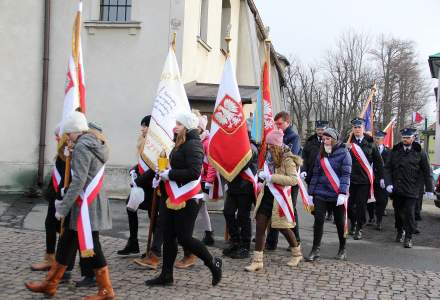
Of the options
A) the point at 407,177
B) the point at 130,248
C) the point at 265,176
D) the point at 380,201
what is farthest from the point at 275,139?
the point at 380,201

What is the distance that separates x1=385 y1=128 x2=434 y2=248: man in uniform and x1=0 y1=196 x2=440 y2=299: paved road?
49 cm

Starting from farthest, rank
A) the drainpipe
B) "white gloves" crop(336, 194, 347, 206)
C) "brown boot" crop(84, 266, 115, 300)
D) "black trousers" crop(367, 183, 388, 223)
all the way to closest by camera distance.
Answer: the drainpipe < "black trousers" crop(367, 183, 388, 223) < "white gloves" crop(336, 194, 347, 206) < "brown boot" crop(84, 266, 115, 300)

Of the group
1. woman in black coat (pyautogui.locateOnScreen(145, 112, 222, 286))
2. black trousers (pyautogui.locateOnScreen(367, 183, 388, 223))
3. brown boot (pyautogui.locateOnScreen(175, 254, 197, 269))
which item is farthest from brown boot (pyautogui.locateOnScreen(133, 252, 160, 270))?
black trousers (pyautogui.locateOnScreen(367, 183, 388, 223))

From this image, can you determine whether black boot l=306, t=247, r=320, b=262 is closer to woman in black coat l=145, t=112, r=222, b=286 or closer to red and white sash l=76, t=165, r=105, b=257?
woman in black coat l=145, t=112, r=222, b=286

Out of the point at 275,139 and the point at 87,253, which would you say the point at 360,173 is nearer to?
the point at 275,139

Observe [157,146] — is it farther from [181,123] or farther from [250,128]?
[250,128]

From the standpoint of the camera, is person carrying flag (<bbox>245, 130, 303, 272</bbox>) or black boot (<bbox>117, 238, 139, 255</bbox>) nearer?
person carrying flag (<bbox>245, 130, 303, 272</bbox>)

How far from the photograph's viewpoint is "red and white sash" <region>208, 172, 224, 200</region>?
331 inches

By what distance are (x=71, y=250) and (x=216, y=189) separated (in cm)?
327

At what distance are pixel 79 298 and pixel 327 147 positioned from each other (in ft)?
13.2

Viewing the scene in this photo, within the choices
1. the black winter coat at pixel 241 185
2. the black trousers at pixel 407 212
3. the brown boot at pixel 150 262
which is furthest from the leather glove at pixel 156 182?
the black trousers at pixel 407 212

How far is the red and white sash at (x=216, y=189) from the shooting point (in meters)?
8.41

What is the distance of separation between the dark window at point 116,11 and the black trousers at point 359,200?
749 centimetres

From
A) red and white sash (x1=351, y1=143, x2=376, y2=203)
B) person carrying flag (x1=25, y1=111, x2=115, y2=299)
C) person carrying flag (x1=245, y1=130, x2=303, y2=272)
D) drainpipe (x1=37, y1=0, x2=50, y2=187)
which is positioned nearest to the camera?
person carrying flag (x1=25, y1=111, x2=115, y2=299)
